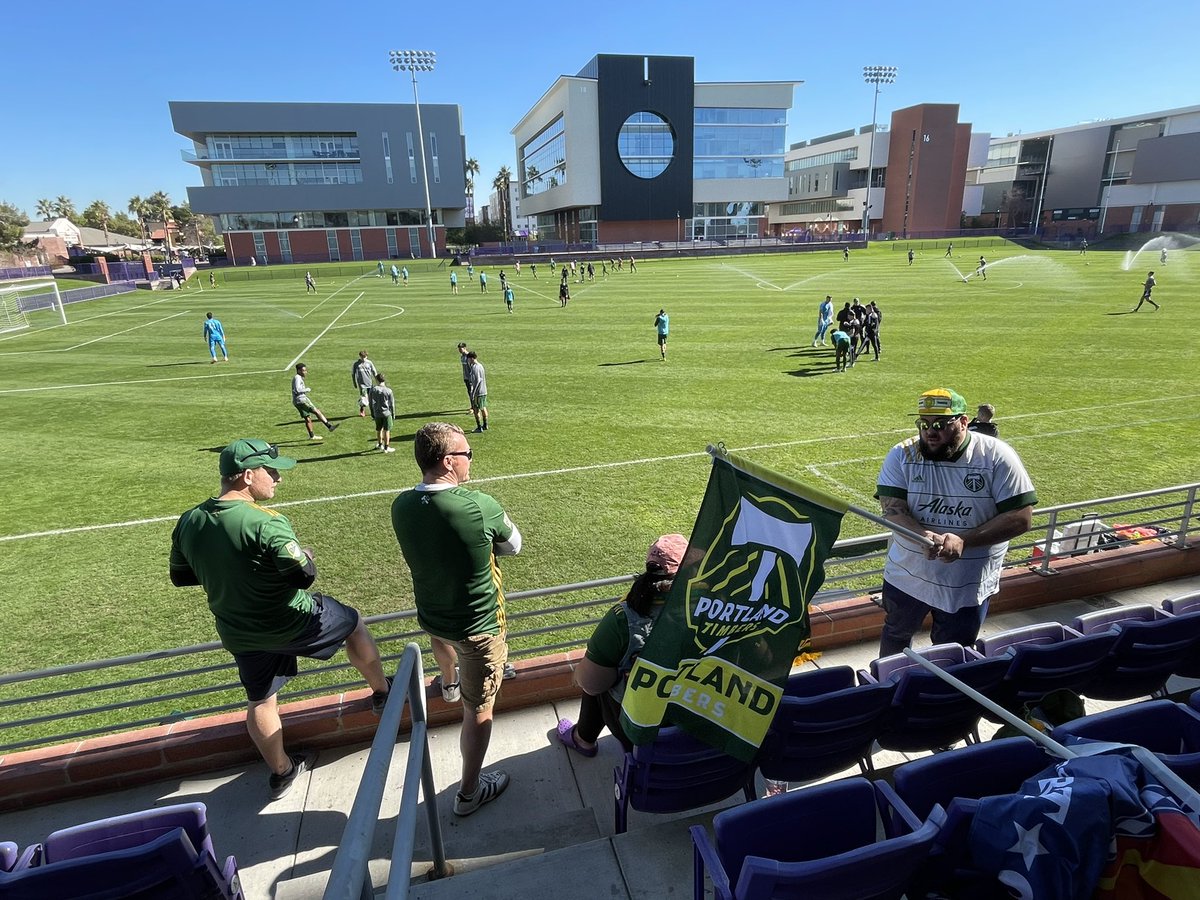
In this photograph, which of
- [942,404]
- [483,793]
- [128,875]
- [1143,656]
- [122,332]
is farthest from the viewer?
[122,332]

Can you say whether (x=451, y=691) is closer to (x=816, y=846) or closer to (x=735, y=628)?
(x=735, y=628)

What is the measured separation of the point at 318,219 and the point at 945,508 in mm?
92732

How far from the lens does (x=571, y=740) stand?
4.66m

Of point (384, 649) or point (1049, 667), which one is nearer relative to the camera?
point (1049, 667)

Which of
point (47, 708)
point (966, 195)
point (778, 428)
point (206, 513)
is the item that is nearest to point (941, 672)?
point (206, 513)

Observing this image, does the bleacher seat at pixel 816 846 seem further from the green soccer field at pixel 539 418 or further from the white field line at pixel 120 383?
the white field line at pixel 120 383

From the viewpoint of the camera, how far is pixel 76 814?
4.27 m

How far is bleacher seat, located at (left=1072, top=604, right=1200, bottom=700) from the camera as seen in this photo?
4.39 metres

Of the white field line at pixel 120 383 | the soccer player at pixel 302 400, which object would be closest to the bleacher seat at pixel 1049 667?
the soccer player at pixel 302 400

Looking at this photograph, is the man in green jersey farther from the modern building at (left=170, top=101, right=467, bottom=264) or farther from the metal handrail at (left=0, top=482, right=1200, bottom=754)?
the modern building at (left=170, top=101, right=467, bottom=264)

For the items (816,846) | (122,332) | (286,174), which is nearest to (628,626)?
(816,846)

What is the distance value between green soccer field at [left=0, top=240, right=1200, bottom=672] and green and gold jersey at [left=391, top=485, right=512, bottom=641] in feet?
14.7

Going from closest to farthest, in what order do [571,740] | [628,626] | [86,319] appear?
[628,626] < [571,740] < [86,319]

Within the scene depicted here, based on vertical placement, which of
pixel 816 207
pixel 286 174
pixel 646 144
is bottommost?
pixel 816 207
